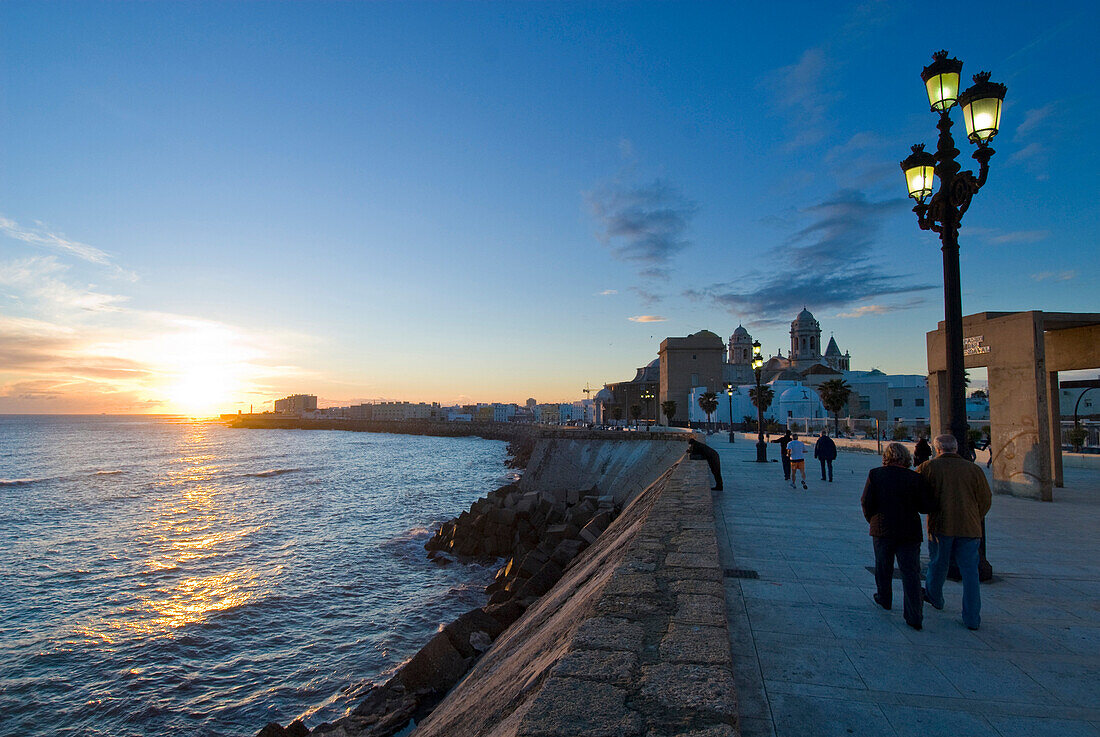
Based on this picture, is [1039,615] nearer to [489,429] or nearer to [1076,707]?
[1076,707]

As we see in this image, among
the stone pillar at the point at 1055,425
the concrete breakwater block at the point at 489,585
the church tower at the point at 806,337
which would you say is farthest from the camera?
the church tower at the point at 806,337

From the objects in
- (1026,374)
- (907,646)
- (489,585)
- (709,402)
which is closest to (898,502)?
(907,646)

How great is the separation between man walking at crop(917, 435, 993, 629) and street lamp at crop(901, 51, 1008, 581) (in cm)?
127

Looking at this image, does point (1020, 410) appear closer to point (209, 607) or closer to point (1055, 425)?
point (1055, 425)

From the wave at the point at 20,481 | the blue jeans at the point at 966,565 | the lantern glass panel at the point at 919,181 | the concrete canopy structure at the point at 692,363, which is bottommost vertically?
the wave at the point at 20,481

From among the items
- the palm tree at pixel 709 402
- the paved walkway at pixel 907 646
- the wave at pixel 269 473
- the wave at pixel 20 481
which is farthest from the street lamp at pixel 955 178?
the palm tree at pixel 709 402

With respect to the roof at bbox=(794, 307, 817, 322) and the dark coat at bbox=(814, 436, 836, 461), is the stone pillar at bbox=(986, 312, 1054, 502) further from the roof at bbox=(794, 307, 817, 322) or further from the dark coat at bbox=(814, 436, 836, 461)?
the roof at bbox=(794, 307, 817, 322)

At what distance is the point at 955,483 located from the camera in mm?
4633

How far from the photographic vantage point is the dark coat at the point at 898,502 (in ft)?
15.3

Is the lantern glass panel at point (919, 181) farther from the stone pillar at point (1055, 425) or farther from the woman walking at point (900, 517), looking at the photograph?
the stone pillar at point (1055, 425)

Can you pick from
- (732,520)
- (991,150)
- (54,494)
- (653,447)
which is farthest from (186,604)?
(54,494)

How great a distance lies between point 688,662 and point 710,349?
78.0 metres

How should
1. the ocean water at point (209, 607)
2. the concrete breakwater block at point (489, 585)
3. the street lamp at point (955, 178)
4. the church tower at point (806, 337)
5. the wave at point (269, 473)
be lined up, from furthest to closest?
1. the church tower at point (806, 337)
2. the wave at point (269, 473)
3. the ocean water at point (209, 607)
4. the concrete breakwater block at point (489, 585)
5. the street lamp at point (955, 178)

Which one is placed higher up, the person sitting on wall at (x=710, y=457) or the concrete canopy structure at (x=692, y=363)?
the concrete canopy structure at (x=692, y=363)
